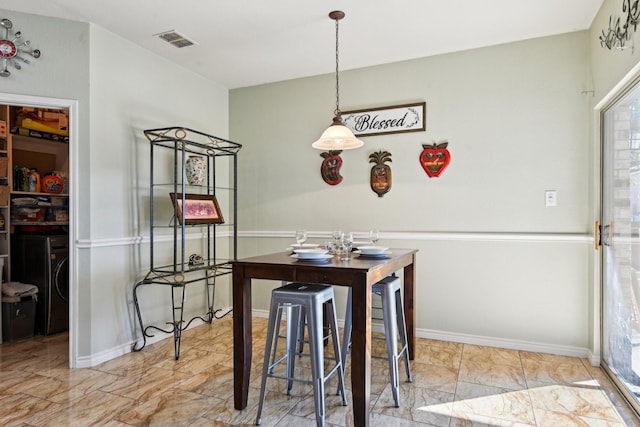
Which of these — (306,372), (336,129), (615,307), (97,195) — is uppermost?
(336,129)

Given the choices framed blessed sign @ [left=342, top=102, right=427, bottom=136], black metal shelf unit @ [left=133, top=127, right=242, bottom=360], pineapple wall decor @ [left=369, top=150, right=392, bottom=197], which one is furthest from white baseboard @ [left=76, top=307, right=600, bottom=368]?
framed blessed sign @ [left=342, top=102, right=427, bottom=136]

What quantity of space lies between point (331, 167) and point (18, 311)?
3075 millimetres

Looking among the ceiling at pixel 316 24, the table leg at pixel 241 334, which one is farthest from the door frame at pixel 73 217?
the table leg at pixel 241 334

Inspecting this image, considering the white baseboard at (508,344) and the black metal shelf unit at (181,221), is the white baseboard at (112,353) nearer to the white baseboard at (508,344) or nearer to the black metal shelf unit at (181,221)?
the black metal shelf unit at (181,221)

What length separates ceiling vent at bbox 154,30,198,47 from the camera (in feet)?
9.98

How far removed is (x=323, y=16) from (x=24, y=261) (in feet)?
11.5

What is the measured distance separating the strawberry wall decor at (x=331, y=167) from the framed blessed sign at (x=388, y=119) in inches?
11.8

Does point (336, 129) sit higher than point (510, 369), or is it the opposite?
point (336, 129)

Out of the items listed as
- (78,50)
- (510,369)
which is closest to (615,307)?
(510,369)

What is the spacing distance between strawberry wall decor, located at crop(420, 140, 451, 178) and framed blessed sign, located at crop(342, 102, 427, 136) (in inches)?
7.4

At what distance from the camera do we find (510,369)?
2758mm

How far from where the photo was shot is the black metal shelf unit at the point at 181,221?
124 inches

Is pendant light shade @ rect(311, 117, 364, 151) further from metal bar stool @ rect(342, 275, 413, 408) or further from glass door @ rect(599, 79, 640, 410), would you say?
glass door @ rect(599, 79, 640, 410)

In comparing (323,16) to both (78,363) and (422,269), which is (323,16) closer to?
(422,269)
